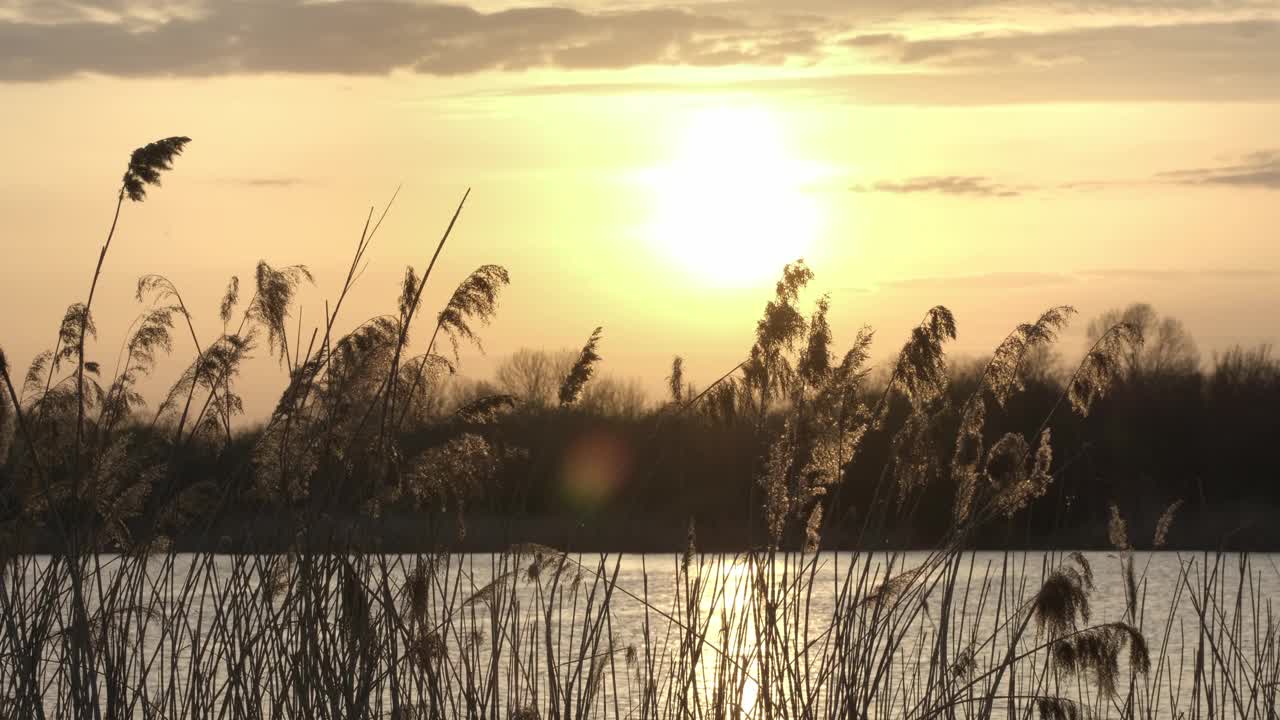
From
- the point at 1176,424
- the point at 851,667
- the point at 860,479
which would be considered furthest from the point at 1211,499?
the point at 851,667

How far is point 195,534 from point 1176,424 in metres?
36.0

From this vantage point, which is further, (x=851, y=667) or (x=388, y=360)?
(x=851, y=667)

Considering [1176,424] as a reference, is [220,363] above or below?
below

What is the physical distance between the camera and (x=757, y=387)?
13.1 feet

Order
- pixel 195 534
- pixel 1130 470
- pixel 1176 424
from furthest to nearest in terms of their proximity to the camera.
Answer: pixel 1176 424
pixel 1130 470
pixel 195 534

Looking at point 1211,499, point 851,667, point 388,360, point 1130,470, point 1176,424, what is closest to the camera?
point 388,360

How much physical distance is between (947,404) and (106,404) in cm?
274

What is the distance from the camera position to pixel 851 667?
164 inches

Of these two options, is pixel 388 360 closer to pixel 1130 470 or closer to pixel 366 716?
pixel 366 716

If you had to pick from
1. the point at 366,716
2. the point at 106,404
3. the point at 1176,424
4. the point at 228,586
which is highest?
the point at 1176,424

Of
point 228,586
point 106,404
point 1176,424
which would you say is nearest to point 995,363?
point 228,586

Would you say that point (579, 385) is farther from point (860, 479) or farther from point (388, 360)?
point (860, 479)

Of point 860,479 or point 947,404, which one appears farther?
point 860,479

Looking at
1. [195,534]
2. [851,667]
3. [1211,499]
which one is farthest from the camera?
[1211,499]
